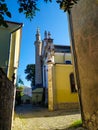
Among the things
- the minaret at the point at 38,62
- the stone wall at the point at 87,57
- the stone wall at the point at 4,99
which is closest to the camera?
the stone wall at the point at 4,99

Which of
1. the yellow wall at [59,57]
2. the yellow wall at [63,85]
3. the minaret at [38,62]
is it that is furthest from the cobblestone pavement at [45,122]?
the minaret at [38,62]

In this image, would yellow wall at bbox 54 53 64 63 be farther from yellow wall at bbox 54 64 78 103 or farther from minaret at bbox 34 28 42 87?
minaret at bbox 34 28 42 87

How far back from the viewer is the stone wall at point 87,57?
21.9 ft

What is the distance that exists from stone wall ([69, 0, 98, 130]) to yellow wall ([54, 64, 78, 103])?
9.86 metres

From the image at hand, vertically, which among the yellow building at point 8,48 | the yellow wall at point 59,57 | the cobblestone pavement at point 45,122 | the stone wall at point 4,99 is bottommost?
the cobblestone pavement at point 45,122

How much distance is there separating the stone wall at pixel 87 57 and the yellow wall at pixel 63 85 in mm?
9860

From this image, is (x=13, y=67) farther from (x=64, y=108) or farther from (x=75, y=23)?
(x=64, y=108)

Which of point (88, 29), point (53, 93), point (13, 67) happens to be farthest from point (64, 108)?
point (88, 29)

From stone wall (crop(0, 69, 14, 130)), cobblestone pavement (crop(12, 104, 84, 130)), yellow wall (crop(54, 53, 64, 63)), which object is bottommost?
cobblestone pavement (crop(12, 104, 84, 130))

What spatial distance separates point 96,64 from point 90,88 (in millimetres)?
1004

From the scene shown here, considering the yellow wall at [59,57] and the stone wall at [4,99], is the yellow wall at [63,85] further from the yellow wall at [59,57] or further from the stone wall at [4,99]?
the stone wall at [4,99]

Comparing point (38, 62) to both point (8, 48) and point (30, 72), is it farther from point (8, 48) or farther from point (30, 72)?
point (8, 48)

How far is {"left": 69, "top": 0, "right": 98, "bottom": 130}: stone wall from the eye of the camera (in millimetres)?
6689

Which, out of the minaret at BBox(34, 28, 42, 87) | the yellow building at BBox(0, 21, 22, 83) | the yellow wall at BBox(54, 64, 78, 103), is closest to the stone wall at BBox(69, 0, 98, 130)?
the yellow building at BBox(0, 21, 22, 83)
